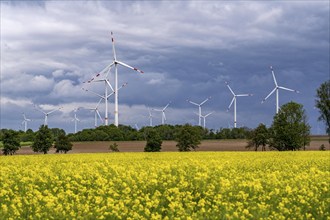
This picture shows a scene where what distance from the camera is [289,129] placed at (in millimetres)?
95250

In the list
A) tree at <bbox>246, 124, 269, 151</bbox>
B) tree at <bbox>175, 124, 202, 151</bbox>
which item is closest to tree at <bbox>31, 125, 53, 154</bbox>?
tree at <bbox>175, 124, 202, 151</bbox>

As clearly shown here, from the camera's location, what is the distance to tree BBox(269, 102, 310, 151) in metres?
95.1

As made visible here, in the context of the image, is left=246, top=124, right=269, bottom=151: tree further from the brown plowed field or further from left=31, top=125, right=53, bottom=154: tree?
left=31, top=125, right=53, bottom=154: tree

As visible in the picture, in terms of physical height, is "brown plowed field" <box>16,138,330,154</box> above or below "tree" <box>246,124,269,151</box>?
below

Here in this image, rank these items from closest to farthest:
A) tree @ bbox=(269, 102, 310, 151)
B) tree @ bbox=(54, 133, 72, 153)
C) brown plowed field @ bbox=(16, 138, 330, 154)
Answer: tree @ bbox=(269, 102, 310, 151)
tree @ bbox=(54, 133, 72, 153)
brown plowed field @ bbox=(16, 138, 330, 154)

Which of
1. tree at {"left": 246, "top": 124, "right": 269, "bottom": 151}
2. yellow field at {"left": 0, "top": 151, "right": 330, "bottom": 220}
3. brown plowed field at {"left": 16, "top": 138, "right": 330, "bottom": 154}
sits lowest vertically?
yellow field at {"left": 0, "top": 151, "right": 330, "bottom": 220}

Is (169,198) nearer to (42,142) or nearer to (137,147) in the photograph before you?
(42,142)

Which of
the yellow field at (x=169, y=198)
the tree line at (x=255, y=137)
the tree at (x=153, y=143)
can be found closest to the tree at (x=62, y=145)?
the tree line at (x=255, y=137)

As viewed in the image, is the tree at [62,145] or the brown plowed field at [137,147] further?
the brown plowed field at [137,147]

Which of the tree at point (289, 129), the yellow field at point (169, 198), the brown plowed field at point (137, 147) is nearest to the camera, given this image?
the yellow field at point (169, 198)

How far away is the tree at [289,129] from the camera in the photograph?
9506cm

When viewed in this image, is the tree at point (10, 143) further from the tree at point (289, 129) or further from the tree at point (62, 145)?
the tree at point (289, 129)

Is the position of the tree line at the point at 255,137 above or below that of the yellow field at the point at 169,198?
above

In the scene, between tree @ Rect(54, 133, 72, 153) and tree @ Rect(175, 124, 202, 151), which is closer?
tree @ Rect(175, 124, 202, 151)
